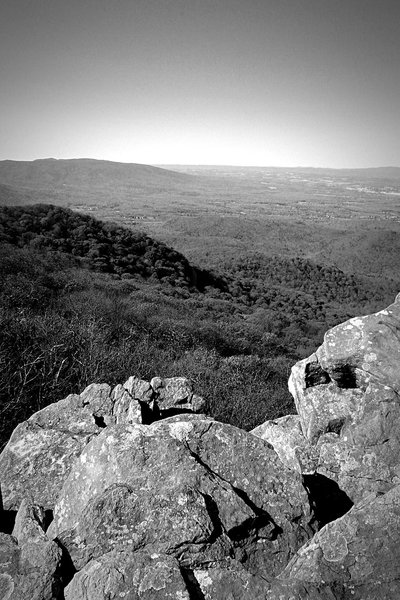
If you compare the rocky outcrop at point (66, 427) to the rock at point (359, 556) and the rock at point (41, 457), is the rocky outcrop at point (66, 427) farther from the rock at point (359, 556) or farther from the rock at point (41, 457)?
the rock at point (359, 556)

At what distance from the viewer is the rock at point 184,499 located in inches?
89.0

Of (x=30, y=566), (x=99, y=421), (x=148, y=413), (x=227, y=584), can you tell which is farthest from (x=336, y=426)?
(x=30, y=566)

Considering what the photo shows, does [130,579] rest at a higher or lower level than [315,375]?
→ higher

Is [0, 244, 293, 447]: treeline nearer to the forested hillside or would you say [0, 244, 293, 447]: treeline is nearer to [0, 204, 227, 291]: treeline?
the forested hillside

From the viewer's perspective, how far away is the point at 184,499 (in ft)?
7.79

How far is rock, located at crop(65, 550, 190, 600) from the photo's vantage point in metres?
1.89

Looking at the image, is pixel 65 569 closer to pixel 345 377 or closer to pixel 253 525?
pixel 253 525

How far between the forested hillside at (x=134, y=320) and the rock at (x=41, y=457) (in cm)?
176

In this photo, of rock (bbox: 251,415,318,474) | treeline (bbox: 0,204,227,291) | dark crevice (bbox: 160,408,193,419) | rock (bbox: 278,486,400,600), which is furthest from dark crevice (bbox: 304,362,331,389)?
treeline (bbox: 0,204,227,291)

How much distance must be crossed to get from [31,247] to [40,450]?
86.3 feet

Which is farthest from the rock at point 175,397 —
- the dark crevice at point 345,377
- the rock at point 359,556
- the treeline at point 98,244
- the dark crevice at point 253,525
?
the treeline at point 98,244

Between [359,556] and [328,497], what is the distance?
4.46 ft

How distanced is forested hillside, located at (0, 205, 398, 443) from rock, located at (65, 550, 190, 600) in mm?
3361

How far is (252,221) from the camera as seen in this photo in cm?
8781
